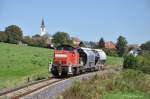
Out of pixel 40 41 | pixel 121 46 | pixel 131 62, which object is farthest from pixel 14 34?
pixel 131 62

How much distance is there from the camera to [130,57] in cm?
5162

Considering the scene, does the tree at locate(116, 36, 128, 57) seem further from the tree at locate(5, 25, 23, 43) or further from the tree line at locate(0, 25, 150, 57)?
the tree at locate(5, 25, 23, 43)

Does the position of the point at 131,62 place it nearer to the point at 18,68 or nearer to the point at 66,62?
the point at 18,68

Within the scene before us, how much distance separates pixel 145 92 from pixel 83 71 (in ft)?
71.8

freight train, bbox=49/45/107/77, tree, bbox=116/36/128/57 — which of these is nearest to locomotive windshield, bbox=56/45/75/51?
freight train, bbox=49/45/107/77

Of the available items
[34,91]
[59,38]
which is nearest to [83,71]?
[34,91]

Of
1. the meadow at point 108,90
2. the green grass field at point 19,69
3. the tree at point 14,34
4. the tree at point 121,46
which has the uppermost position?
the tree at point 14,34

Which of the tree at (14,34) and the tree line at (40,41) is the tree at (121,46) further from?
the tree at (14,34)

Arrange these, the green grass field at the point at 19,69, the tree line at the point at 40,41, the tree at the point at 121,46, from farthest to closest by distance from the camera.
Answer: the tree at the point at 121,46 → the tree line at the point at 40,41 → the green grass field at the point at 19,69

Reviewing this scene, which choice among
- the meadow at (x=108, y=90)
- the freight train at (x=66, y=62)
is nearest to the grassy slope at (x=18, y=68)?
the freight train at (x=66, y=62)

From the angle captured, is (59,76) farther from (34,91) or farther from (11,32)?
(11,32)

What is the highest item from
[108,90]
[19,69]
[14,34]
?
[14,34]

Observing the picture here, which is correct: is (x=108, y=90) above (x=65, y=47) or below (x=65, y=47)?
below

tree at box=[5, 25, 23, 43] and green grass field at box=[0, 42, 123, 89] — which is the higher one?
tree at box=[5, 25, 23, 43]
